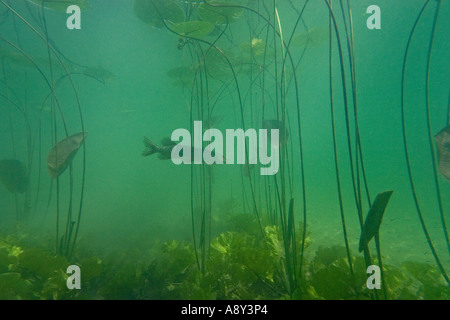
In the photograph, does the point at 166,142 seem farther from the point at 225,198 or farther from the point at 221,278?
the point at 225,198

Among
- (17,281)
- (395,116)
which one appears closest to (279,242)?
(17,281)

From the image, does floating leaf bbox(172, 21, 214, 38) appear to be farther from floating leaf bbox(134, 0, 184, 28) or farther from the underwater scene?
floating leaf bbox(134, 0, 184, 28)

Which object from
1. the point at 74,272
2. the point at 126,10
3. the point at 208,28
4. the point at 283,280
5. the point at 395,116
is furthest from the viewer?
the point at 395,116

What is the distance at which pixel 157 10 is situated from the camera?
16.2 ft

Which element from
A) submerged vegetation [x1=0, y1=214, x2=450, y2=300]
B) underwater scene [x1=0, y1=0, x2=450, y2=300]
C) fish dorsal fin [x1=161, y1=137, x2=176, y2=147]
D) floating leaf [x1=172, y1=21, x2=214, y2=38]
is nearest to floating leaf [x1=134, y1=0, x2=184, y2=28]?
underwater scene [x1=0, y1=0, x2=450, y2=300]

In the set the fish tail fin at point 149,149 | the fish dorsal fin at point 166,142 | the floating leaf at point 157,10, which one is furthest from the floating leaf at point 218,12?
the fish tail fin at point 149,149

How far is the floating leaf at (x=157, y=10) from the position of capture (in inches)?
192

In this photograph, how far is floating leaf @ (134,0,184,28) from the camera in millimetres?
4867

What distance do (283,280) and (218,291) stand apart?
0.82m

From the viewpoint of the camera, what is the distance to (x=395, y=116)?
7825 cm

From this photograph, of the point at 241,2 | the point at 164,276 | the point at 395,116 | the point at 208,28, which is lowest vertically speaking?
the point at 164,276
